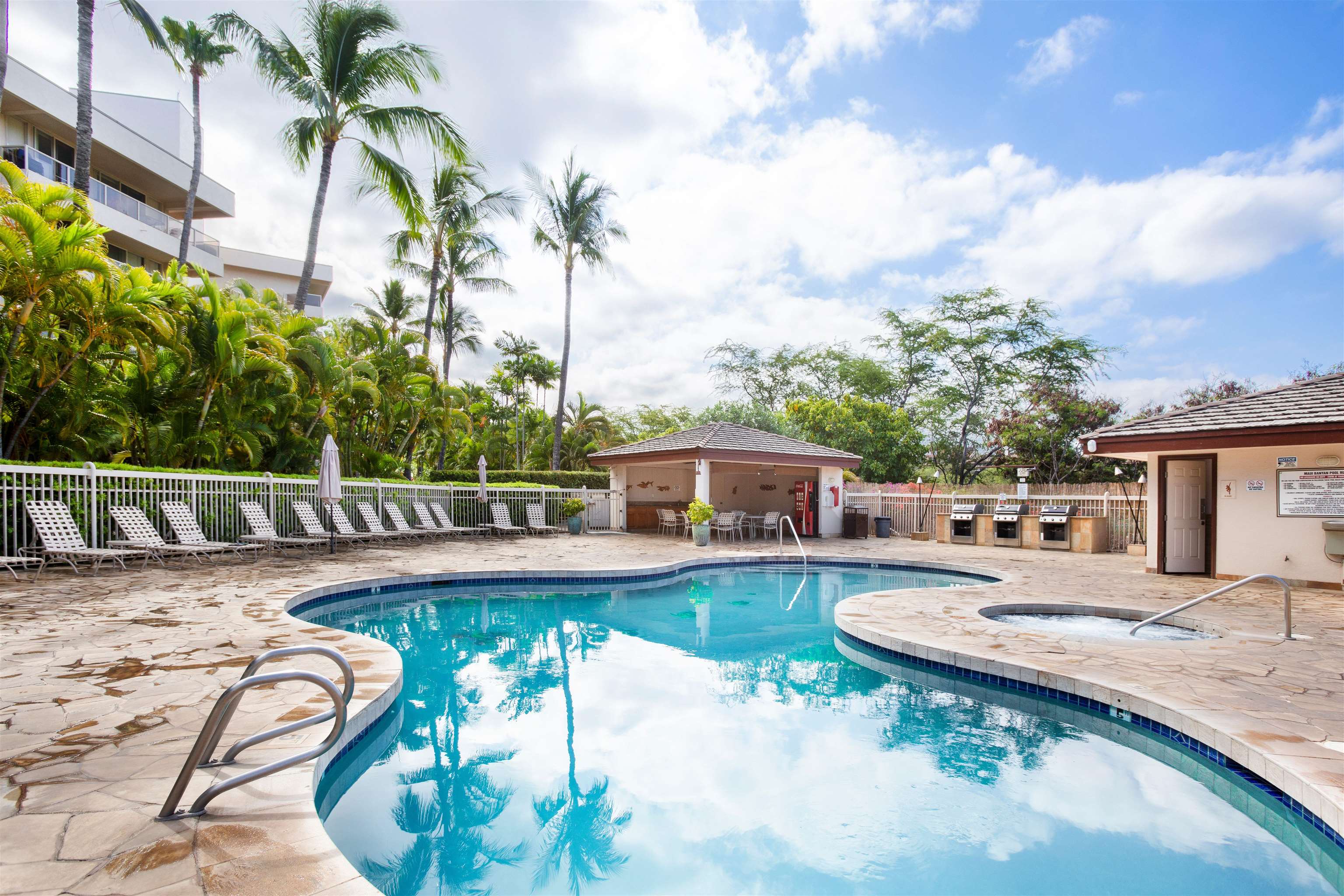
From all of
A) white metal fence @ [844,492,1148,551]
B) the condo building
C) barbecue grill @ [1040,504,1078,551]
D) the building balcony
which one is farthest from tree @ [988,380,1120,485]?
the building balcony

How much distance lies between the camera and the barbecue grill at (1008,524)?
52.1 feet

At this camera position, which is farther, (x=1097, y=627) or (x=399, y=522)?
(x=399, y=522)

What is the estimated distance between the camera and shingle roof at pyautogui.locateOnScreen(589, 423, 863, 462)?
661 inches

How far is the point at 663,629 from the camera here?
8.00 meters

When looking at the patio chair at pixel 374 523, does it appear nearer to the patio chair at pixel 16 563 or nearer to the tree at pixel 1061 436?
the patio chair at pixel 16 563

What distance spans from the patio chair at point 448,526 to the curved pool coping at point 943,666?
6253 millimetres

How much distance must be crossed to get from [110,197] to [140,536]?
16.9 m

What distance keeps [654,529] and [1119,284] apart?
21.9m

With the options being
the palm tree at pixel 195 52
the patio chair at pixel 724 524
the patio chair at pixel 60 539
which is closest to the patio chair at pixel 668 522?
the patio chair at pixel 724 524

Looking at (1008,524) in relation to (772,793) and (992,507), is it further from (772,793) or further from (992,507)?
(772,793)

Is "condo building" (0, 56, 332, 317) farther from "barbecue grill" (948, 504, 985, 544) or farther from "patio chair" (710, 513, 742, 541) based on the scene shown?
"barbecue grill" (948, 504, 985, 544)

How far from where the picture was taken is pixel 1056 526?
15148mm

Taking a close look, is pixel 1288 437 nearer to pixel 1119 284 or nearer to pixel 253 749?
pixel 253 749

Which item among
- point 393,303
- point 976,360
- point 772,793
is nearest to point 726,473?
point 976,360
